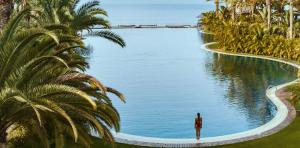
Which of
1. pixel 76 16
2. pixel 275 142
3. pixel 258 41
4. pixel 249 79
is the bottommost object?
pixel 249 79

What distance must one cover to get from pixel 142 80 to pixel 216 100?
31.8 ft

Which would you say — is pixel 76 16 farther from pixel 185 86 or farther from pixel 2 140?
pixel 185 86

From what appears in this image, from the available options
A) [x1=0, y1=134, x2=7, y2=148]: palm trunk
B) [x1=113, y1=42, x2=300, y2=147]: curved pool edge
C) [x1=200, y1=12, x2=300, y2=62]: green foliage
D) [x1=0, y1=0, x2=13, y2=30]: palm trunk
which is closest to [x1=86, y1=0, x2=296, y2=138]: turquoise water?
[x1=113, y1=42, x2=300, y2=147]: curved pool edge

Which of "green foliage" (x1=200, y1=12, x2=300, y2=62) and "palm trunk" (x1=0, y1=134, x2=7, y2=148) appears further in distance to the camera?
"green foliage" (x1=200, y1=12, x2=300, y2=62)

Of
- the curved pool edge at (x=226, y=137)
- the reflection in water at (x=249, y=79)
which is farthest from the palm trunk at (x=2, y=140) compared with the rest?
the reflection in water at (x=249, y=79)

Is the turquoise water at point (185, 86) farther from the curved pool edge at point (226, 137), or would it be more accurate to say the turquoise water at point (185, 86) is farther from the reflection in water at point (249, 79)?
the curved pool edge at point (226, 137)

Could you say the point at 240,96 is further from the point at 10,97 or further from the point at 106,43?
the point at 106,43

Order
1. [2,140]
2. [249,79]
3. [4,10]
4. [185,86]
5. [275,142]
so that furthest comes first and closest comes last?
[249,79], [185,86], [275,142], [4,10], [2,140]

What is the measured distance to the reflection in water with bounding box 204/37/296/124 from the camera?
27.9 meters

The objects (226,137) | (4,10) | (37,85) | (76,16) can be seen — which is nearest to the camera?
(37,85)

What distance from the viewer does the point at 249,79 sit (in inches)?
1491

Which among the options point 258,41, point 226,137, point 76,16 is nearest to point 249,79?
point 258,41

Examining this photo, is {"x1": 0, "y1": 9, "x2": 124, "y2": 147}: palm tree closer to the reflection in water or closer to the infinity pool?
the infinity pool

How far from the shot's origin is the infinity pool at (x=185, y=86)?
2575 centimetres
